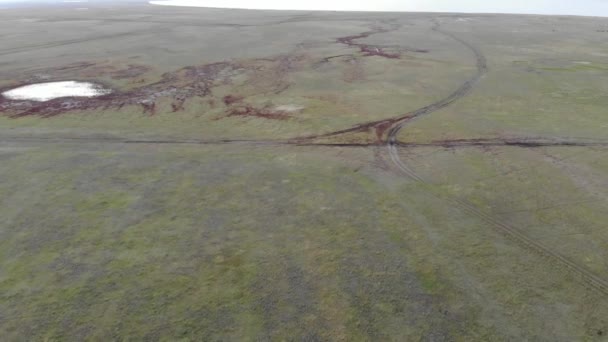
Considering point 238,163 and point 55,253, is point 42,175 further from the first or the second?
point 238,163

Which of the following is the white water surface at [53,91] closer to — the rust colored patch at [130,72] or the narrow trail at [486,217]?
the rust colored patch at [130,72]

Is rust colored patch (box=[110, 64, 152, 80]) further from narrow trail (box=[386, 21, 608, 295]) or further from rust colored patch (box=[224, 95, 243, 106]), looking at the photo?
narrow trail (box=[386, 21, 608, 295])

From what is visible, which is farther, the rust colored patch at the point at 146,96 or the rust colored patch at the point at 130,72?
the rust colored patch at the point at 130,72

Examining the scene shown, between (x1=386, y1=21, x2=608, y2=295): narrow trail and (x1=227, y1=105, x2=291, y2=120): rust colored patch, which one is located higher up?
(x1=227, y1=105, x2=291, y2=120): rust colored patch

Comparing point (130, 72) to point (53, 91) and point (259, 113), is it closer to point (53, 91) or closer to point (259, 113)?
point (53, 91)

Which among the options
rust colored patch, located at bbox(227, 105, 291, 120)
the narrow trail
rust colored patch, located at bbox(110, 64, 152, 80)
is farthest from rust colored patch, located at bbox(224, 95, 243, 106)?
the narrow trail

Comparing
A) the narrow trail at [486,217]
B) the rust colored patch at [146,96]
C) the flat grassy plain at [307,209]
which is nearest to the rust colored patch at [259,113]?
the flat grassy plain at [307,209]

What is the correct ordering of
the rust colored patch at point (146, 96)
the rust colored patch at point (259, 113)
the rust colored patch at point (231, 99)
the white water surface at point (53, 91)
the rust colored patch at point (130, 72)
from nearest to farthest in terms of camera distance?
the rust colored patch at point (259, 113) < the rust colored patch at point (146, 96) < the rust colored patch at point (231, 99) < the white water surface at point (53, 91) < the rust colored patch at point (130, 72)

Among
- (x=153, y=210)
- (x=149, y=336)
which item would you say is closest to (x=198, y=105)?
(x=153, y=210)

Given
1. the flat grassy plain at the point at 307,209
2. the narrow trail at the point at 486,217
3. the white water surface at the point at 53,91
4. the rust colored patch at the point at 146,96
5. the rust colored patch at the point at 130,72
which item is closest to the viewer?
the flat grassy plain at the point at 307,209
